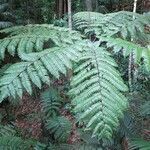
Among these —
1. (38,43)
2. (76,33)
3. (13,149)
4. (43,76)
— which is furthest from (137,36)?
(13,149)

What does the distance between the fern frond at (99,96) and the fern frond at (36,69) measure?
0.12m

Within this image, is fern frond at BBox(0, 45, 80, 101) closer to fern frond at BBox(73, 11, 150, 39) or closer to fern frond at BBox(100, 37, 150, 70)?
fern frond at BBox(100, 37, 150, 70)

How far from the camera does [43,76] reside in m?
2.37

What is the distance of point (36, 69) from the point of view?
2400 mm

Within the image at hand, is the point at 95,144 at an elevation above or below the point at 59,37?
below

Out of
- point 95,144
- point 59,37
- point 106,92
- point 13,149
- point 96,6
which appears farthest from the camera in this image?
point 96,6

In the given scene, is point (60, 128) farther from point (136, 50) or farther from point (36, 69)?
point (136, 50)

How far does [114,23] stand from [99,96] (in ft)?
3.60

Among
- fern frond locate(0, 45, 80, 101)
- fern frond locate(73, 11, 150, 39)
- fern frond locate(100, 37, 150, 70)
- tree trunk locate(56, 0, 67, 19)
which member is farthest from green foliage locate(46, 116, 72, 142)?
tree trunk locate(56, 0, 67, 19)

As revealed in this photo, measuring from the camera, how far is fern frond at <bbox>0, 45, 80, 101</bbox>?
7.55 ft

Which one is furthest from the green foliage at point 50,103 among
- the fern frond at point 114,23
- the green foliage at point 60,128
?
the fern frond at point 114,23

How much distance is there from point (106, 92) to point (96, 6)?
12582mm

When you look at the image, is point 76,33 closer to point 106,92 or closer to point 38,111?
point 106,92

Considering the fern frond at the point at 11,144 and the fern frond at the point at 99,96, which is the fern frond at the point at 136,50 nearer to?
the fern frond at the point at 99,96
